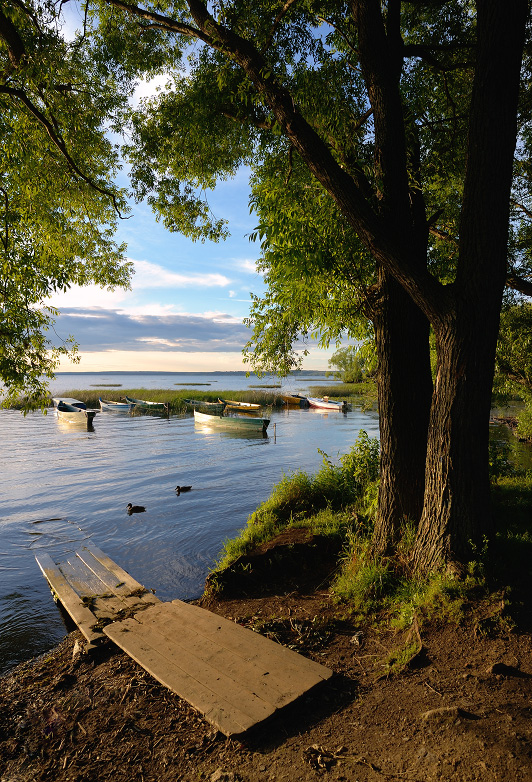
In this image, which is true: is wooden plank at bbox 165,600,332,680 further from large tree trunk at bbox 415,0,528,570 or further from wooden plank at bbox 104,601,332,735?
large tree trunk at bbox 415,0,528,570

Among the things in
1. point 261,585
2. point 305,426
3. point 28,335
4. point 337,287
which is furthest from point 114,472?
point 305,426

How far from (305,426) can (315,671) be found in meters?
33.9

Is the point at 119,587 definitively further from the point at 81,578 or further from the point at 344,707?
the point at 344,707

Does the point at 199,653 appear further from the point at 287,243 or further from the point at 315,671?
the point at 287,243

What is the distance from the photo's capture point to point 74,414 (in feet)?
122

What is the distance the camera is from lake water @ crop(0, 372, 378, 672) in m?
8.56

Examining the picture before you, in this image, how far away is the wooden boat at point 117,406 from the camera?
4791cm

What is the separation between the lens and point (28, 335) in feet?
25.2

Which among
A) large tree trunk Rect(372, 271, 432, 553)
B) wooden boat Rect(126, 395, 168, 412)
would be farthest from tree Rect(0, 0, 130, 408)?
wooden boat Rect(126, 395, 168, 412)

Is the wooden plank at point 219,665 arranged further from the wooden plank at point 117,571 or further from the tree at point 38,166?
the tree at point 38,166

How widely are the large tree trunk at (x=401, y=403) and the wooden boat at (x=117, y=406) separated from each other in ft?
146

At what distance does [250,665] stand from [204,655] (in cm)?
52

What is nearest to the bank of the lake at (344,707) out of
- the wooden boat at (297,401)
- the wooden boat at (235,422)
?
the wooden boat at (235,422)

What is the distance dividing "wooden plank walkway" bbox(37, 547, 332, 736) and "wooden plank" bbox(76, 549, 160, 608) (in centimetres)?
2
